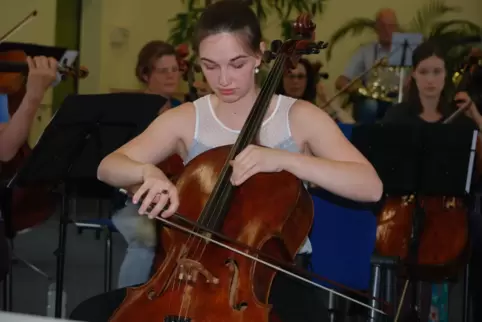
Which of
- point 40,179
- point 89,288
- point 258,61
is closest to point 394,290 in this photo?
point 258,61

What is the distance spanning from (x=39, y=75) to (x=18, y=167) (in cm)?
49

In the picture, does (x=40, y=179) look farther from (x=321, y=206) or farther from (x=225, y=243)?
(x=225, y=243)

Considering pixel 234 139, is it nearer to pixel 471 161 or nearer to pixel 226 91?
pixel 226 91

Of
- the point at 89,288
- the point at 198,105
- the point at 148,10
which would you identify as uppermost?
the point at 148,10

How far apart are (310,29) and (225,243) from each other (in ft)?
2.23

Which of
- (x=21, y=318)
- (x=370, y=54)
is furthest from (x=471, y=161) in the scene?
(x=370, y=54)

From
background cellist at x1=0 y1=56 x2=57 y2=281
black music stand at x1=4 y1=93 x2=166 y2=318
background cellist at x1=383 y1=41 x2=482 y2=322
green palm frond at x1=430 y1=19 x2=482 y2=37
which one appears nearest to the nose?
black music stand at x1=4 y1=93 x2=166 y2=318

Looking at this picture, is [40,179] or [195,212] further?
[40,179]

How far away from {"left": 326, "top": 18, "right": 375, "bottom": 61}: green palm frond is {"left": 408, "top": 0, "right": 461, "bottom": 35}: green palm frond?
31 cm

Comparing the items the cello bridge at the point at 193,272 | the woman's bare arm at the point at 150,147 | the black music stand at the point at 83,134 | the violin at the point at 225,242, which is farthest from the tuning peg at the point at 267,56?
the black music stand at the point at 83,134

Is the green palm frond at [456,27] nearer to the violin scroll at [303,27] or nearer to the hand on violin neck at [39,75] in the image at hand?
the hand on violin neck at [39,75]

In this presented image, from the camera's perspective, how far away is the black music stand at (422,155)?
8.20 feet

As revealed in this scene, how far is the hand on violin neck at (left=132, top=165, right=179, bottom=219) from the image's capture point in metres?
1.52

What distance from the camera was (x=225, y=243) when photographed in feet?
5.12
